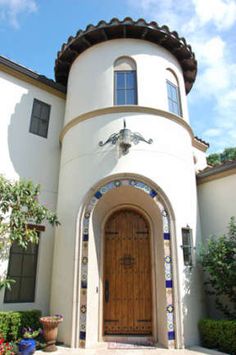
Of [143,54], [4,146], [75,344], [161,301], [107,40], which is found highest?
[107,40]

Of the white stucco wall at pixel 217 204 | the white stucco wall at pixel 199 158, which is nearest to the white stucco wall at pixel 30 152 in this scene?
the white stucco wall at pixel 217 204

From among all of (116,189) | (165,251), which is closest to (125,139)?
(116,189)

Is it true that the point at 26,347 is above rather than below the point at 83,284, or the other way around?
below

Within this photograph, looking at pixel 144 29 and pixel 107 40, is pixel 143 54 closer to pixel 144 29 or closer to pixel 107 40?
pixel 144 29

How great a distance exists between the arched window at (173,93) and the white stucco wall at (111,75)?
0.17 metres

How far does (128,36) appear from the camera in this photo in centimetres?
891

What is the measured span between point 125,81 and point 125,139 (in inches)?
89.6

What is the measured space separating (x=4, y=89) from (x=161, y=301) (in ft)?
25.6

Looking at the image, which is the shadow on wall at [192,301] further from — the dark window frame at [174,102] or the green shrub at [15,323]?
the dark window frame at [174,102]

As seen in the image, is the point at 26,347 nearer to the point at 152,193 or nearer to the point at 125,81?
the point at 152,193

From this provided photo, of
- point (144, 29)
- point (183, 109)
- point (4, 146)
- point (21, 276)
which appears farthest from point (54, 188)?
point (144, 29)

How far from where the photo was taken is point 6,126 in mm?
8344

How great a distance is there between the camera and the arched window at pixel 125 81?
26.9 ft

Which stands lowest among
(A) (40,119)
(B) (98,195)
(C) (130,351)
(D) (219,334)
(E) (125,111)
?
(C) (130,351)
